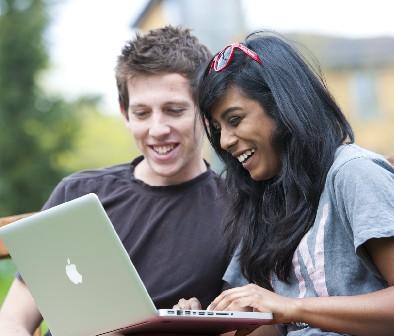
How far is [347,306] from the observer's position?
2213 millimetres

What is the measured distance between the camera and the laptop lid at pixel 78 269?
87.6 inches

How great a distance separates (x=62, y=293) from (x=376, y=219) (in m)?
0.84

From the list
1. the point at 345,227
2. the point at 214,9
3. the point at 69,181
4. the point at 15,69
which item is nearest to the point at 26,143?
the point at 15,69

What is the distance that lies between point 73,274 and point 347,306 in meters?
0.70

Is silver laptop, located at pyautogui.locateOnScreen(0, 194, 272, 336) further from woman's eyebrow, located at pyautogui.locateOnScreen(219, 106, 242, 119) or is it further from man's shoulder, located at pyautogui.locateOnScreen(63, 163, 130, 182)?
man's shoulder, located at pyautogui.locateOnScreen(63, 163, 130, 182)

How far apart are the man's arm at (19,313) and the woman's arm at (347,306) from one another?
99cm

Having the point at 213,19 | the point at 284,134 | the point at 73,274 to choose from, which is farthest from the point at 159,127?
the point at 213,19

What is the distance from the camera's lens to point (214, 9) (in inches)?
177

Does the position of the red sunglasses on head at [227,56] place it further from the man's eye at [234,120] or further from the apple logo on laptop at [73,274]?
the apple logo on laptop at [73,274]

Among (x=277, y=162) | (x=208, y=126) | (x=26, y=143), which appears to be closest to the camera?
(x=277, y=162)

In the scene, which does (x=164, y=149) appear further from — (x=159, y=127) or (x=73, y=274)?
(x=73, y=274)

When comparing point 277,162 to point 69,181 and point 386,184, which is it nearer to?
point 386,184

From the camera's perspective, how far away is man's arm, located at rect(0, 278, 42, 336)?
→ 2.97m

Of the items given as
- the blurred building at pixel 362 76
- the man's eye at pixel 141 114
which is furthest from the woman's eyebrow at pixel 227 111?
the blurred building at pixel 362 76
